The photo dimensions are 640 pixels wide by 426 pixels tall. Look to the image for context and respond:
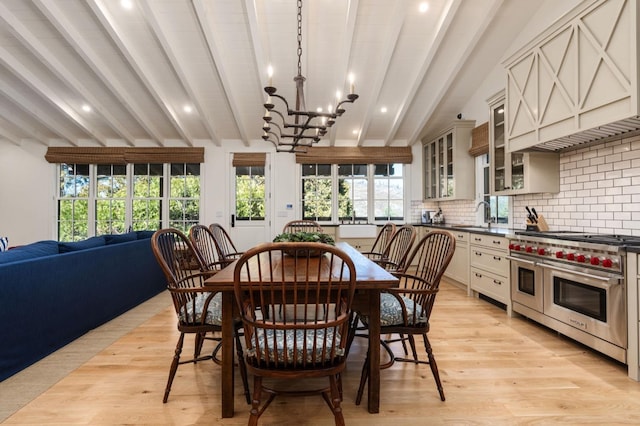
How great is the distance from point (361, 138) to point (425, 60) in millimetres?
2043

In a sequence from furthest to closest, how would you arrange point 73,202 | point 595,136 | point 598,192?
1. point 73,202
2. point 598,192
3. point 595,136

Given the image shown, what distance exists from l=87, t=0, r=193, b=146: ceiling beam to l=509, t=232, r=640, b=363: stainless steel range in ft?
16.6

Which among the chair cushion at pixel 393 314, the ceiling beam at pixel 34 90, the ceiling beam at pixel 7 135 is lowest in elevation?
the chair cushion at pixel 393 314

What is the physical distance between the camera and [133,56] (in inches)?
165

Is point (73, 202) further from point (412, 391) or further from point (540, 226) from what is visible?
point (540, 226)

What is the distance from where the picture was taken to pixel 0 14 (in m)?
3.56

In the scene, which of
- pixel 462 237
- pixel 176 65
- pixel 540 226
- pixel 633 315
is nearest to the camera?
pixel 633 315

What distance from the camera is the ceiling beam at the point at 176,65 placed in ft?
11.7

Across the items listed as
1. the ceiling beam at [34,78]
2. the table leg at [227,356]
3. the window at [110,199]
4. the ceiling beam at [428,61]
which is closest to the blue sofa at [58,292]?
the table leg at [227,356]

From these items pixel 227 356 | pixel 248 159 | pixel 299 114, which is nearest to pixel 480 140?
pixel 299 114

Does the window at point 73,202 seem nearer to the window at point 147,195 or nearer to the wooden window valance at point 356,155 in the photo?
the window at point 147,195

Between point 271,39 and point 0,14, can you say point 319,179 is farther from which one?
point 0,14

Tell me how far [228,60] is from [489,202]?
4.30m

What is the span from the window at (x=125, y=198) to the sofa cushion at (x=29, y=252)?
3.83m
